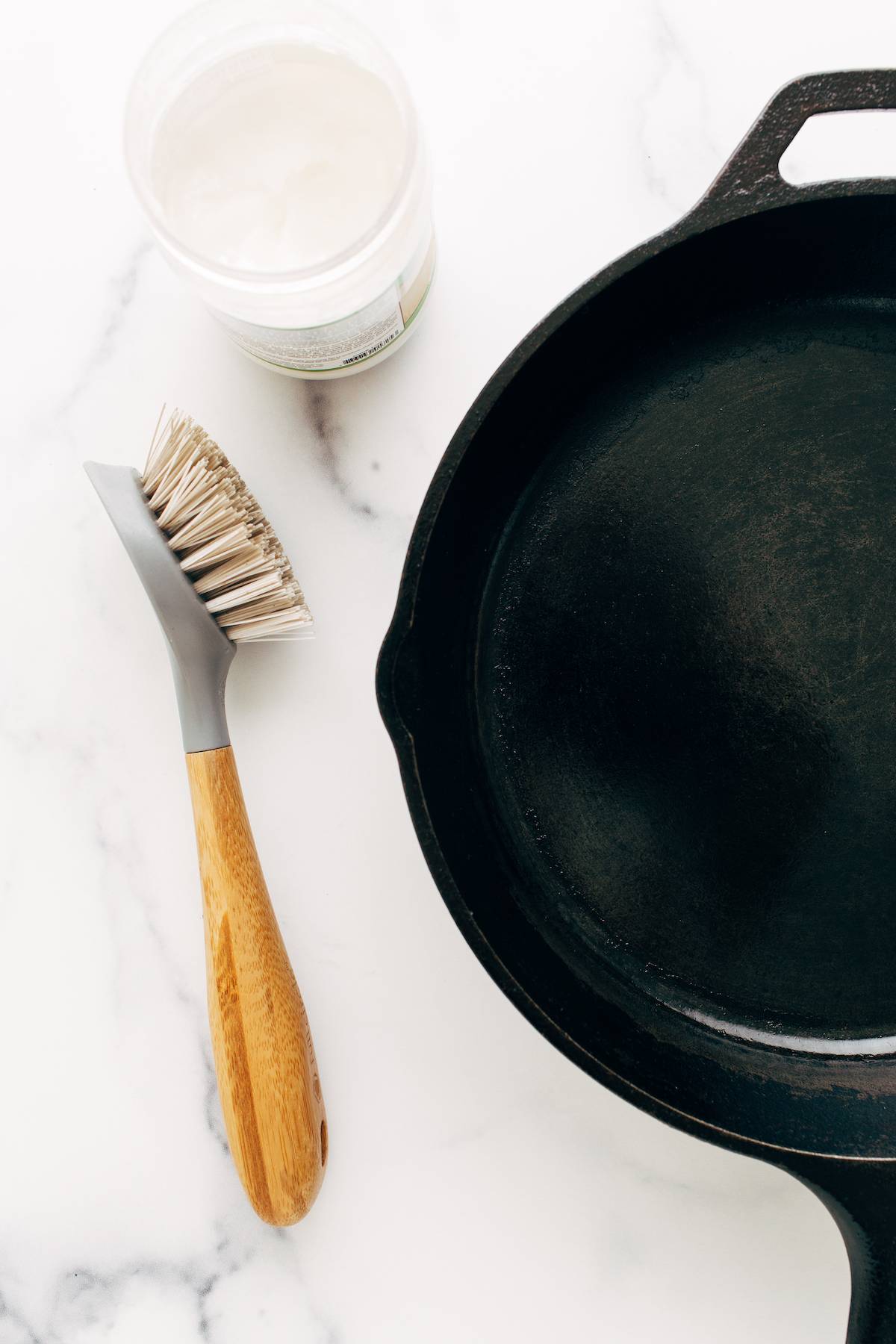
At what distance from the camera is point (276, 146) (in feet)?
1.48

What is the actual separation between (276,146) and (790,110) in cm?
25

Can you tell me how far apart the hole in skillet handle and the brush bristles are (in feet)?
1.24

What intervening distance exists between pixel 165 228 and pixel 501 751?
33 centimetres

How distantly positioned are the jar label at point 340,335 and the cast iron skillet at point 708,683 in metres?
0.07

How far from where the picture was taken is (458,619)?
1.79 feet

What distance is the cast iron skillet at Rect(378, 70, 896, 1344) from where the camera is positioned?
517 millimetres

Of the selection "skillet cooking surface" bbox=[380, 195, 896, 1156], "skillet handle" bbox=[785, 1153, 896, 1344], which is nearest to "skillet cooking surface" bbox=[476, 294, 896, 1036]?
"skillet cooking surface" bbox=[380, 195, 896, 1156]

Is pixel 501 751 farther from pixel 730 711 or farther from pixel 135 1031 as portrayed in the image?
pixel 135 1031

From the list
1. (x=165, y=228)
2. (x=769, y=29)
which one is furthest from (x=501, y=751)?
(x=769, y=29)

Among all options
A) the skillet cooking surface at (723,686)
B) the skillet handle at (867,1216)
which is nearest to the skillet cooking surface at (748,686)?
the skillet cooking surface at (723,686)

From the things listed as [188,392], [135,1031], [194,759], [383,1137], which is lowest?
[383,1137]

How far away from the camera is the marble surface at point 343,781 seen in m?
0.54

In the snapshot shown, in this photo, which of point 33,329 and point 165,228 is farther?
point 33,329

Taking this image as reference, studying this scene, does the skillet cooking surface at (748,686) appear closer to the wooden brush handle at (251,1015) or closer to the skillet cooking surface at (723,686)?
the skillet cooking surface at (723,686)
